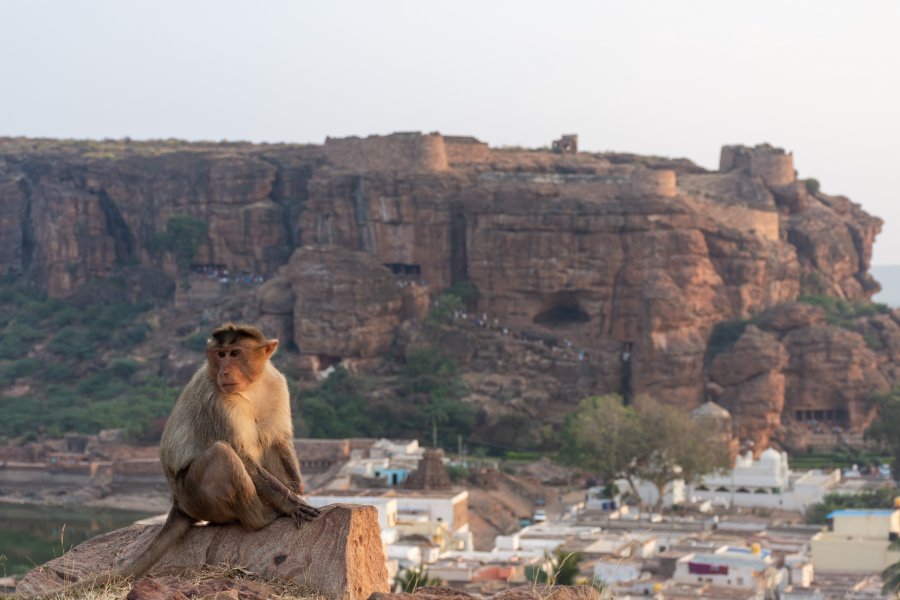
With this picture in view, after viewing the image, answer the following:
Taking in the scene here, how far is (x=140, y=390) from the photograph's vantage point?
60406mm

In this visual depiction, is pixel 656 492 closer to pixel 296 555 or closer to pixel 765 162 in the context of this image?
pixel 765 162

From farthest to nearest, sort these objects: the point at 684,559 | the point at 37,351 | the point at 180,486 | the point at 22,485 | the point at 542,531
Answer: the point at 37,351, the point at 22,485, the point at 542,531, the point at 684,559, the point at 180,486

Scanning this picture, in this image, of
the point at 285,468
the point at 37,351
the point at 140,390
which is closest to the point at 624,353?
the point at 140,390

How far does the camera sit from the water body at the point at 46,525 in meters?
44.6

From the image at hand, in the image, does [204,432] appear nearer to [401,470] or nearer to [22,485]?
[401,470]

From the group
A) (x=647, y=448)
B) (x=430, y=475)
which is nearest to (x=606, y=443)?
(x=647, y=448)

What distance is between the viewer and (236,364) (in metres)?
8.75

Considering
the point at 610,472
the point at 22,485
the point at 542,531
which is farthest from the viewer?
the point at 22,485

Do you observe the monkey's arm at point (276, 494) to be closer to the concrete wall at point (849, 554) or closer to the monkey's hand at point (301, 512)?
the monkey's hand at point (301, 512)

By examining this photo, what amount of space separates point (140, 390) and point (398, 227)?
9.74 metres

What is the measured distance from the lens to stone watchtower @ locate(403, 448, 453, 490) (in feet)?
159

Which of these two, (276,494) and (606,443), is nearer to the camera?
(276,494)

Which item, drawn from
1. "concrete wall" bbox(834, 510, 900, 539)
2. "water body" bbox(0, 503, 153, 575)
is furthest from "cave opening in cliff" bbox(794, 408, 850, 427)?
"water body" bbox(0, 503, 153, 575)

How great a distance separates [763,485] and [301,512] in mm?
42931
